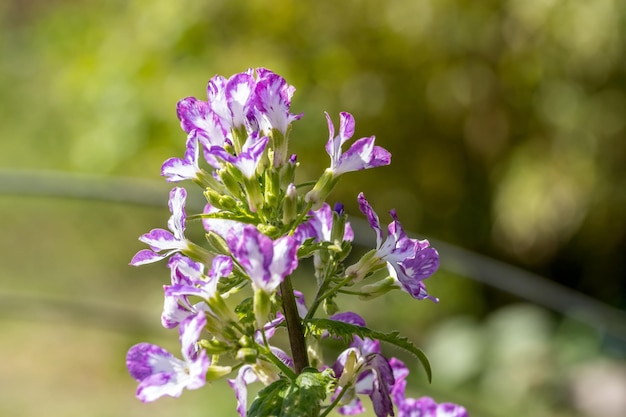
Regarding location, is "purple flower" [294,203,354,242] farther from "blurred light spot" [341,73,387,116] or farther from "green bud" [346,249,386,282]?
"blurred light spot" [341,73,387,116]

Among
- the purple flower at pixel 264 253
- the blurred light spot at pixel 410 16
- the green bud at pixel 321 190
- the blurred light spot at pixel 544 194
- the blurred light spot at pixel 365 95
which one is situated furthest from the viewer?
the blurred light spot at pixel 365 95

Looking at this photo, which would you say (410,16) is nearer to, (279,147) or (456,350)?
(456,350)

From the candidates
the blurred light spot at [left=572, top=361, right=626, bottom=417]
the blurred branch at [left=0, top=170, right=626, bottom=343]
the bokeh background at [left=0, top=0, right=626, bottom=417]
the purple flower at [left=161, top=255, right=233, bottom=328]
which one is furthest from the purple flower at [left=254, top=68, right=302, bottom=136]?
the blurred light spot at [left=572, top=361, right=626, bottom=417]

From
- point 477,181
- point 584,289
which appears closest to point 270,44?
point 477,181

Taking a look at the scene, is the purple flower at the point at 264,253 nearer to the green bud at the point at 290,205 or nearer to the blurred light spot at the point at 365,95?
the green bud at the point at 290,205

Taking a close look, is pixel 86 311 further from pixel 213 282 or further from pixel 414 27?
pixel 213 282

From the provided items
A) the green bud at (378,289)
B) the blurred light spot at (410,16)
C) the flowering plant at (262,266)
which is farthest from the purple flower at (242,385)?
the blurred light spot at (410,16)
